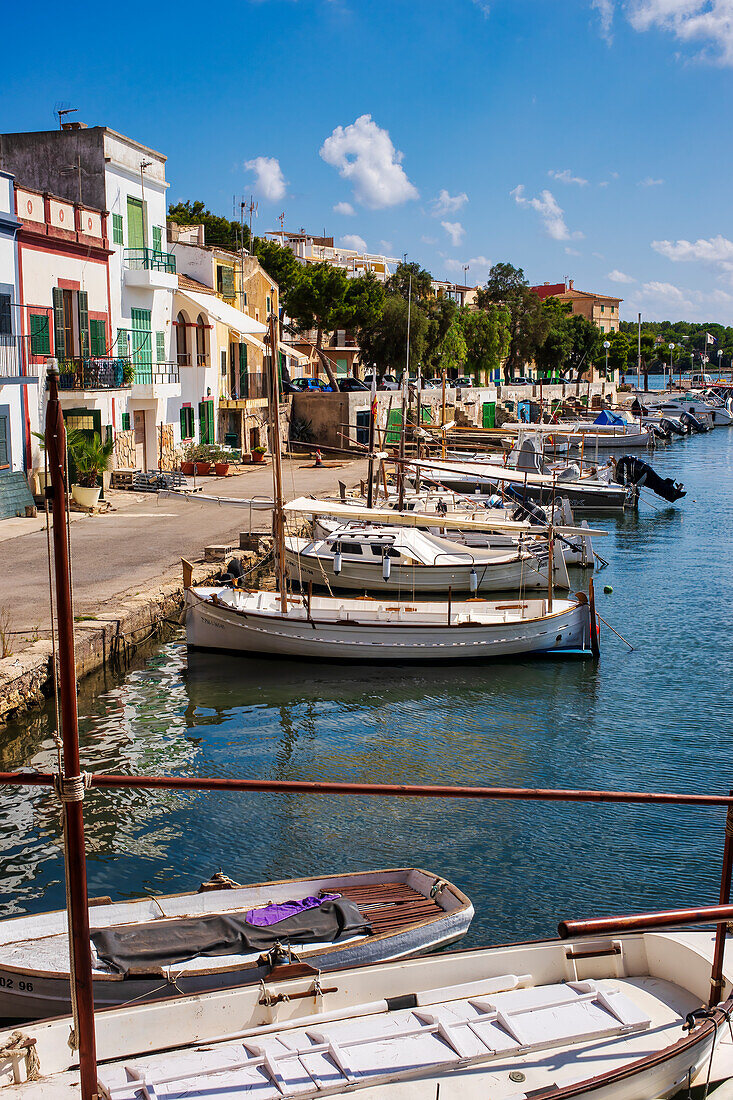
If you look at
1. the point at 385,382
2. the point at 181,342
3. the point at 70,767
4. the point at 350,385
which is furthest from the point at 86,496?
the point at 385,382

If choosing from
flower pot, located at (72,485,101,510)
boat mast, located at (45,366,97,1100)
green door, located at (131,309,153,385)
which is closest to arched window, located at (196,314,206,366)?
green door, located at (131,309,153,385)

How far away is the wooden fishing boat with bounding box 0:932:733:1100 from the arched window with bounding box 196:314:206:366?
35634mm

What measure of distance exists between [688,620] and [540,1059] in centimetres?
1867

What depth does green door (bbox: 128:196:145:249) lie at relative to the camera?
116 feet

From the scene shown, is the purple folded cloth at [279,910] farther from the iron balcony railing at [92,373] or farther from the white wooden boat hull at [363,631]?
the iron balcony railing at [92,373]

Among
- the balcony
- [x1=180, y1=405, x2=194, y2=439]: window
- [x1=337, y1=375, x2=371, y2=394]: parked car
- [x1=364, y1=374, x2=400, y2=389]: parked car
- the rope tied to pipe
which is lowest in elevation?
the rope tied to pipe

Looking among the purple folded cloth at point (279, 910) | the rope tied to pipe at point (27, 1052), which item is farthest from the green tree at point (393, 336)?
the rope tied to pipe at point (27, 1052)

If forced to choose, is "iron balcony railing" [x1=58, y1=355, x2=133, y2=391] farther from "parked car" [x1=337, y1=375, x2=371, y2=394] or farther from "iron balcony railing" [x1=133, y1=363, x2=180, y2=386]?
"parked car" [x1=337, y1=375, x2=371, y2=394]

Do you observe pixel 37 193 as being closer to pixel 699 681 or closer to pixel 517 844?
pixel 699 681

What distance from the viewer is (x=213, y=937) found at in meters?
8.92

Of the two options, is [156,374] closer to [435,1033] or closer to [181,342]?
[181,342]

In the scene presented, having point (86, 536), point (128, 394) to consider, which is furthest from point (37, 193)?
point (86, 536)

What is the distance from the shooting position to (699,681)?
19641 millimetres

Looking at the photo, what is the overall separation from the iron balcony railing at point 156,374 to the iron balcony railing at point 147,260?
3.29m
